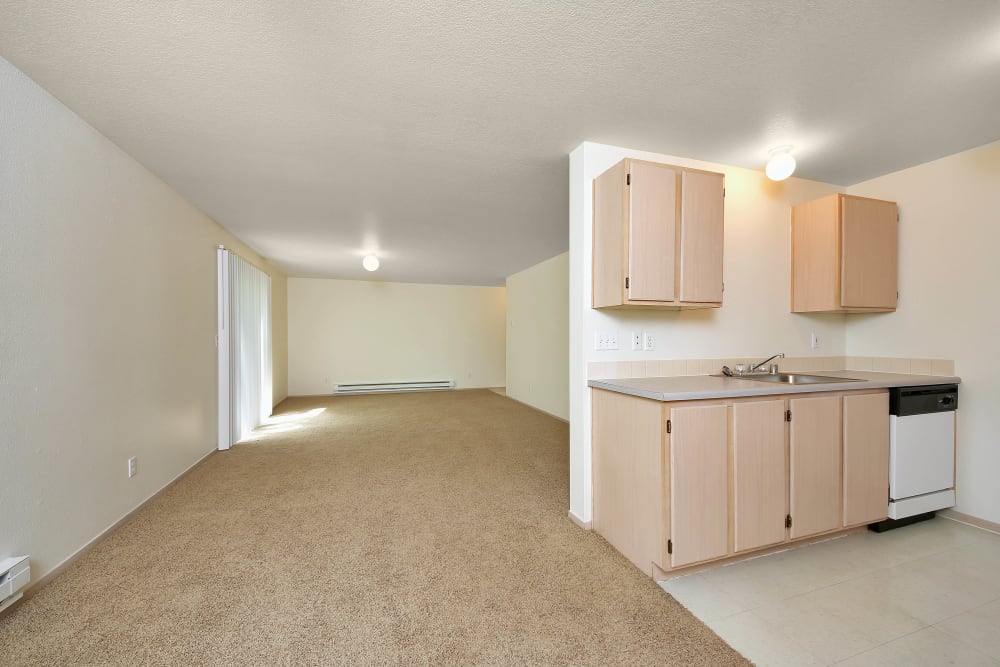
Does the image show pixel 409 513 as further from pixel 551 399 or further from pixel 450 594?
pixel 551 399

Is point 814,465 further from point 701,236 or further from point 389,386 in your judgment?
point 389,386

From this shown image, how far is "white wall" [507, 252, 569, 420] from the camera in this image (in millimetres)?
5574

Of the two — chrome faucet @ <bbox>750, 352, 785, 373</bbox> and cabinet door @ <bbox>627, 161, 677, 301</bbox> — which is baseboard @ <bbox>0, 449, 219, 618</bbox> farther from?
chrome faucet @ <bbox>750, 352, 785, 373</bbox>

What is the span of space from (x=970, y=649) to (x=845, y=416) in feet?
3.37

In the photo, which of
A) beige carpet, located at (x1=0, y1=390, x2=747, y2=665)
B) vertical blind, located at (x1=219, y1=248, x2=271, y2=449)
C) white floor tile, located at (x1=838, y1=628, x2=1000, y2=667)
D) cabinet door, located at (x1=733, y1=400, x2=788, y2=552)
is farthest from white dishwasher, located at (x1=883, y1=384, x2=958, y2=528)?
vertical blind, located at (x1=219, y1=248, x2=271, y2=449)

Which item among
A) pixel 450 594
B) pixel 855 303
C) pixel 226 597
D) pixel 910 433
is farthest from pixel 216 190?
pixel 910 433

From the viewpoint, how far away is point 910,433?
2307 millimetres

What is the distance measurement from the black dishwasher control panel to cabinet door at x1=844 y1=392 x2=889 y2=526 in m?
0.05

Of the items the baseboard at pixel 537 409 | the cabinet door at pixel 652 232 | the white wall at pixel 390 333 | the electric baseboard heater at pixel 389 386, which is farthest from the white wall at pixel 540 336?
the cabinet door at pixel 652 232

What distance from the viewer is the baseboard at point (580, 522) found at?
92.4 inches

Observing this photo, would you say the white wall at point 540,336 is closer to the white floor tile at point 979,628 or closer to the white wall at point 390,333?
the white wall at point 390,333

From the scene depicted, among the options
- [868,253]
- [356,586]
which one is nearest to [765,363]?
[868,253]

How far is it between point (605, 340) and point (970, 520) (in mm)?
2572

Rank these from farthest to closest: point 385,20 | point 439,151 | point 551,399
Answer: point 551,399 < point 439,151 < point 385,20
